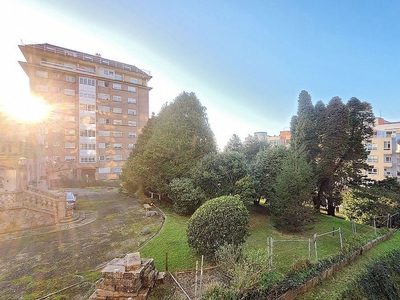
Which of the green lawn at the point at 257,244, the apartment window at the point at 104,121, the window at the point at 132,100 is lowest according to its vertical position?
the green lawn at the point at 257,244

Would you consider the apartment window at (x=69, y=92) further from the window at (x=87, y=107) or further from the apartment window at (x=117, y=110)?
the apartment window at (x=117, y=110)

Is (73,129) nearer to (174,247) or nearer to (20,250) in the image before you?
(20,250)

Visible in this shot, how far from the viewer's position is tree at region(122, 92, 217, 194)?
762 inches

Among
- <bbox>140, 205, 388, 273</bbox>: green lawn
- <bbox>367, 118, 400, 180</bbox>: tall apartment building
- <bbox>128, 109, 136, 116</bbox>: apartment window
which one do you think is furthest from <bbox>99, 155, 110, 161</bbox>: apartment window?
<bbox>367, 118, 400, 180</bbox>: tall apartment building

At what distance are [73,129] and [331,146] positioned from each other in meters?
39.2

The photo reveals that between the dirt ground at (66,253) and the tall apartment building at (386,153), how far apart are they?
132 feet

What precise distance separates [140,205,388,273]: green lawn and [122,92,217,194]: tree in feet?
12.3

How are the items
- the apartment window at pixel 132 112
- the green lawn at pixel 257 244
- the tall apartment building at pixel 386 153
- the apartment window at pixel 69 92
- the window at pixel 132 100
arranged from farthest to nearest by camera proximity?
1. the window at pixel 132 100
2. the apartment window at pixel 132 112
3. the apartment window at pixel 69 92
4. the tall apartment building at pixel 386 153
5. the green lawn at pixel 257 244

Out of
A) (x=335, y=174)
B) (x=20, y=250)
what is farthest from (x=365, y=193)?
(x=20, y=250)

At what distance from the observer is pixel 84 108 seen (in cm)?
3928

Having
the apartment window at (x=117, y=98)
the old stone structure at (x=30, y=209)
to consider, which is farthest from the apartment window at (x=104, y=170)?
the old stone structure at (x=30, y=209)

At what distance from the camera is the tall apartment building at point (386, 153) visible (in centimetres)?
3744

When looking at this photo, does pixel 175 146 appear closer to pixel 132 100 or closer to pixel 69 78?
pixel 132 100

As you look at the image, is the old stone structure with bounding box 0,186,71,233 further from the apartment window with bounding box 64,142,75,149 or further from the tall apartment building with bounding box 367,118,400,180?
the tall apartment building with bounding box 367,118,400,180
